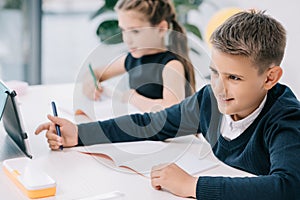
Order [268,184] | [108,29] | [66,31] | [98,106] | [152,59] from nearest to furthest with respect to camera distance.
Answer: [268,184]
[98,106]
[152,59]
[108,29]
[66,31]

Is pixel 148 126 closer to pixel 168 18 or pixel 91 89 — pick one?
pixel 91 89

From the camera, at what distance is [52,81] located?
3160mm

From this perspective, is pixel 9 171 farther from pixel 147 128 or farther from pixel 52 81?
pixel 52 81

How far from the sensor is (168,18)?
77.1 inches

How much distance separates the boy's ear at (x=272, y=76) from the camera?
1.29 meters

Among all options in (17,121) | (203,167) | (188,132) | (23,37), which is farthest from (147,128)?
(23,37)

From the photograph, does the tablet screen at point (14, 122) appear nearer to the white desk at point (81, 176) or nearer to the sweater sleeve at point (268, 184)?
the white desk at point (81, 176)

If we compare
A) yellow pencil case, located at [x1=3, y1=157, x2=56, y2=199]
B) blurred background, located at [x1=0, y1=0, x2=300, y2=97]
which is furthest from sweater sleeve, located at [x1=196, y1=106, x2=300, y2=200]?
blurred background, located at [x1=0, y1=0, x2=300, y2=97]

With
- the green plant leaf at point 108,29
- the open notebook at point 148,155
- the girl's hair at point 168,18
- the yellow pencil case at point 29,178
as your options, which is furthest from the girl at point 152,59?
the yellow pencil case at point 29,178

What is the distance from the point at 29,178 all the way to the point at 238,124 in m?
0.53

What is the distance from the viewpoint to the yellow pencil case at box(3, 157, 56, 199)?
3.40 feet

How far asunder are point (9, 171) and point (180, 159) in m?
0.39

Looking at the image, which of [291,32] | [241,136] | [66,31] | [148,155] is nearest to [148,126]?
[148,155]

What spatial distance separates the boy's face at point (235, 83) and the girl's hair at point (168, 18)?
55 cm
